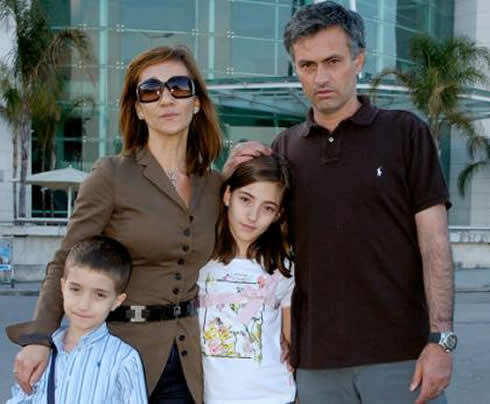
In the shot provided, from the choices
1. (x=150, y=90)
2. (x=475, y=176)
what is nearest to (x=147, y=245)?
(x=150, y=90)

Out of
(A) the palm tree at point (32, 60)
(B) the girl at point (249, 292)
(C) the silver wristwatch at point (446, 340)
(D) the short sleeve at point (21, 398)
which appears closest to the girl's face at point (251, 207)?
(B) the girl at point (249, 292)

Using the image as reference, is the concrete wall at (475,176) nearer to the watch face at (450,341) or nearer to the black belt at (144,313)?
the watch face at (450,341)

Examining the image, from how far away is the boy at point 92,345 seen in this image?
2553 mm

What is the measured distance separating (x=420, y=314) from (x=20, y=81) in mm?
18372

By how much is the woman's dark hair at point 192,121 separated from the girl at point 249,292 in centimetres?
19

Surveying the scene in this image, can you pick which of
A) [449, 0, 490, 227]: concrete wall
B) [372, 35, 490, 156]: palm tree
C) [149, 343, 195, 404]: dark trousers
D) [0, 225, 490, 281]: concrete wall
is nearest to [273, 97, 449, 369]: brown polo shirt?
[149, 343, 195, 404]: dark trousers

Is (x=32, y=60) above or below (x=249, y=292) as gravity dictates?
above

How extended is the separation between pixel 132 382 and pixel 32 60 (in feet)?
59.6

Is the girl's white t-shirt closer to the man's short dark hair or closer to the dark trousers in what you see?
the dark trousers

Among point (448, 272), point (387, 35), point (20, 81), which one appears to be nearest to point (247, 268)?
point (448, 272)

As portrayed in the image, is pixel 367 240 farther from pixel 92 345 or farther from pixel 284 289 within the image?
pixel 92 345

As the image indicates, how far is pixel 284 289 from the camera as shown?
3.03m

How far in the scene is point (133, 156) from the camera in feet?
9.40

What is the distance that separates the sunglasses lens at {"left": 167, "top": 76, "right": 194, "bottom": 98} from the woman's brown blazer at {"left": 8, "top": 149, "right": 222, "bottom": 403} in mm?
353
